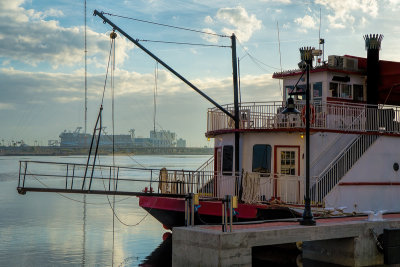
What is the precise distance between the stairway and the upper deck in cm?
49

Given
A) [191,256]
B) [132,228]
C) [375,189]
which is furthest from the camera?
[132,228]

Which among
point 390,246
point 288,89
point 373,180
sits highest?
point 288,89

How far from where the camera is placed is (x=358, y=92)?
78.6 ft

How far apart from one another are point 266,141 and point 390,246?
5.97 metres

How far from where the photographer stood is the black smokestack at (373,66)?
77.3 ft

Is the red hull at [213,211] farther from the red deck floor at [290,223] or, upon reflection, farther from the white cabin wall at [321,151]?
the white cabin wall at [321,151]

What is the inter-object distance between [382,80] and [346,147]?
4.60m

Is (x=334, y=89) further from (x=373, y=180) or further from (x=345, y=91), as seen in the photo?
(x=373, y=180)

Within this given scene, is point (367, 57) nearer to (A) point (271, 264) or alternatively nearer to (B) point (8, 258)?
(A) point (271, 264)

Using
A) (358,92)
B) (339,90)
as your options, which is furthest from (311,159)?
(358,92)

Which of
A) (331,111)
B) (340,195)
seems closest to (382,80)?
(331,111)

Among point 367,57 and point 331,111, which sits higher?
point 367,57

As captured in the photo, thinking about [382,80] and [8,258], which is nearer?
[8,258]

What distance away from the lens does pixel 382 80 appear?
930 inches
